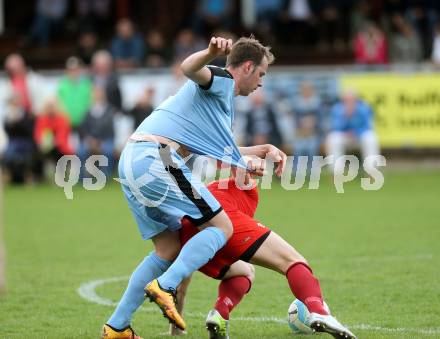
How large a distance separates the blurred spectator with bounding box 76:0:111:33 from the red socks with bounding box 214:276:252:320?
657 inches

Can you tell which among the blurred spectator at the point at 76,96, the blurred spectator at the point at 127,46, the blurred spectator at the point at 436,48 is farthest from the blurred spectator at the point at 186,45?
the blurred spectator at the point at 436,48

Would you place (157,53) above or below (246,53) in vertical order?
below

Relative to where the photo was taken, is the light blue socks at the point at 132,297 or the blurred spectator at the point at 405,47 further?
the blurred spectator at the point at 405,47

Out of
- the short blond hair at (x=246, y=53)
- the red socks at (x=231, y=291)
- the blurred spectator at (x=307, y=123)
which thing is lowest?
the blurred spectator at (x=307, y=123)

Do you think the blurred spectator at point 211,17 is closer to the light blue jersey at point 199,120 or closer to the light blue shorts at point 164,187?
the light blue jersey at point 199,120

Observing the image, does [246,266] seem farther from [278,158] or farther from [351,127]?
[351,127]

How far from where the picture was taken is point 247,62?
247 inches

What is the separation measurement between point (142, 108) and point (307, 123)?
3047 millimetres

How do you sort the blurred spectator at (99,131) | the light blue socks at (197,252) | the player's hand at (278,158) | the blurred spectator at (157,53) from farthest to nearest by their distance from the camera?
the blurred spectator at (157,53), the blurred spectator at (99,131), the player's hand at (278,158), the light blue socks at (197,252)

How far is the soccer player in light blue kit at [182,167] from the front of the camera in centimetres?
611

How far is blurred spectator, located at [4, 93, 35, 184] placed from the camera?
1810 centimetres

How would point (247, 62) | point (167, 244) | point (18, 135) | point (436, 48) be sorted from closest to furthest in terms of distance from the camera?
1. point (247, 62)
2. point (167, 244)
3. point (18, 135)
4. point (436, 48)

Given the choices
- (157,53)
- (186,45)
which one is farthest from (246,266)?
(186,45)

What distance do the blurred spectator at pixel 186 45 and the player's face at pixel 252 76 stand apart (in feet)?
46.6
